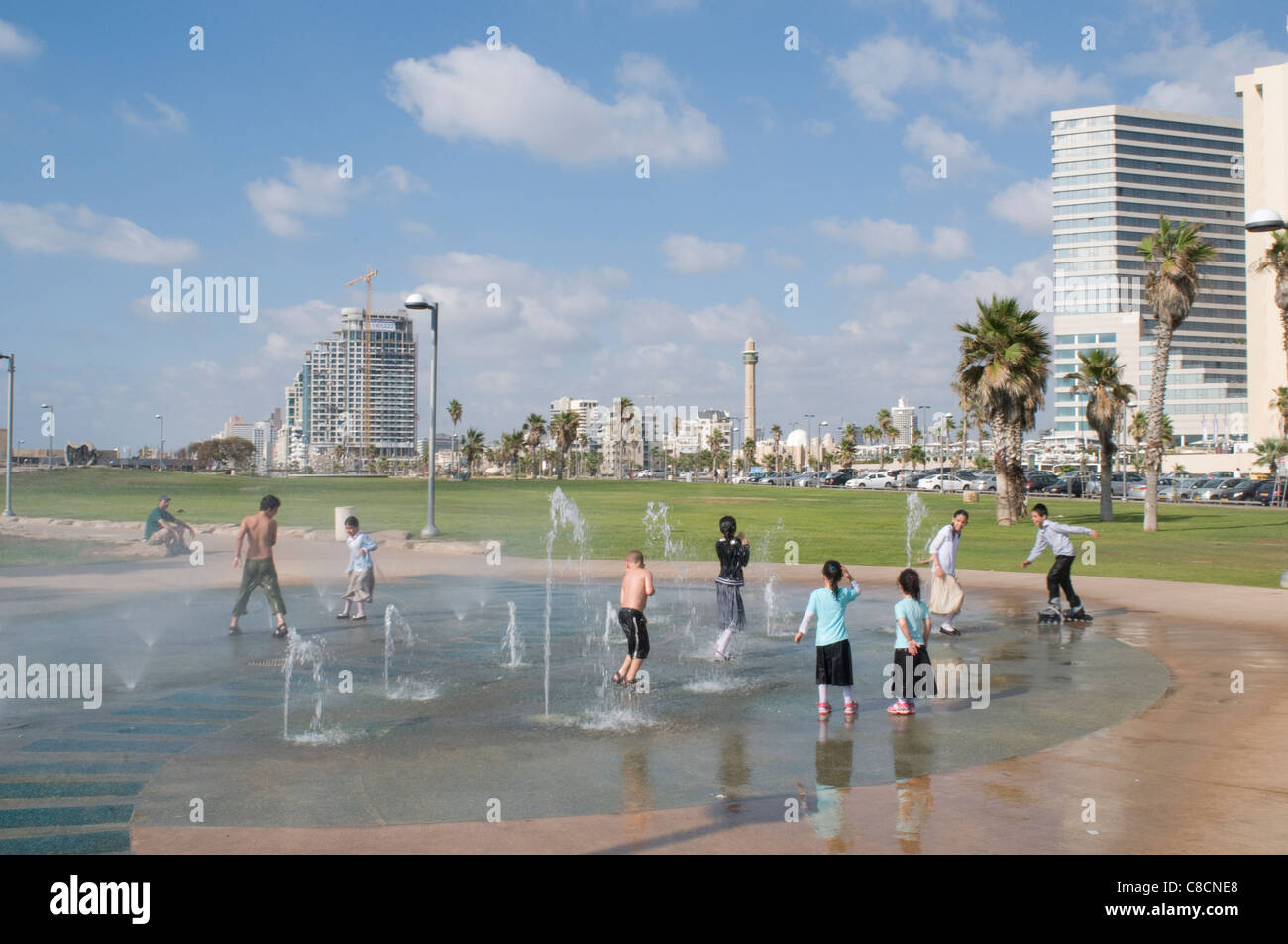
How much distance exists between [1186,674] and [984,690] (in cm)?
256

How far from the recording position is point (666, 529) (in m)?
34.6

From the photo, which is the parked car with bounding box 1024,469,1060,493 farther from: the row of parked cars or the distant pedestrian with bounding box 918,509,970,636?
the distant pedestrian with bounding box 918,509,970,636

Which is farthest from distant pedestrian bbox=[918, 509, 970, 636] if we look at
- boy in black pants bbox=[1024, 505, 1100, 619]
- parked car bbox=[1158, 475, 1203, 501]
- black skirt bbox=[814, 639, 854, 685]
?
parked car bbox=[1158, 475, 1203, 501]

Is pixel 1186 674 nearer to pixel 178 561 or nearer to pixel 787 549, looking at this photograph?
pixel 787 549

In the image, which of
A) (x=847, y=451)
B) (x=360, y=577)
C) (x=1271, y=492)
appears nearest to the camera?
(x=360, y=577)

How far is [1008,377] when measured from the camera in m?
37.3

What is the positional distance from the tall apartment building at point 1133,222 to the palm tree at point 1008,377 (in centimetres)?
13838

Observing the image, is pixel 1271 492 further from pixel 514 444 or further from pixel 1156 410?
pixel 514 444

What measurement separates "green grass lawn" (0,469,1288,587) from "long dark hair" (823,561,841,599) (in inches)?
566

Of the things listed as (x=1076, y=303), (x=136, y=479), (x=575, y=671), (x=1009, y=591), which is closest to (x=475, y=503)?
(x=136, y=479)

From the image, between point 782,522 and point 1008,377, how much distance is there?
10.4 m

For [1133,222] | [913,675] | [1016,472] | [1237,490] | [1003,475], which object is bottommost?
[913,675]

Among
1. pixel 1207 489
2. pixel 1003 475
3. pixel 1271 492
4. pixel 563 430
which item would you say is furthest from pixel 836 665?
pixel 563 430

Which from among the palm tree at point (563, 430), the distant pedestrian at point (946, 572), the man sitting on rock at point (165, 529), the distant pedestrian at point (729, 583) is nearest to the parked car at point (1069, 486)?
the distant pedestrian at point (946, 572)
